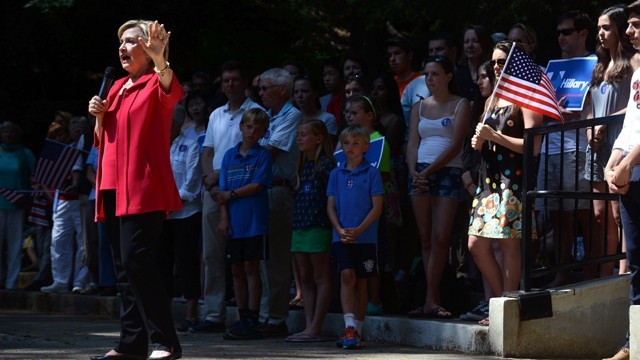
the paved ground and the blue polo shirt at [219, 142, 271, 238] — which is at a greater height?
the blue polo shirt at [219, 142, 271, 238]

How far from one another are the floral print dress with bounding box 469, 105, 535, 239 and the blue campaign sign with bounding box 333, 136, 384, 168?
1.32 meters

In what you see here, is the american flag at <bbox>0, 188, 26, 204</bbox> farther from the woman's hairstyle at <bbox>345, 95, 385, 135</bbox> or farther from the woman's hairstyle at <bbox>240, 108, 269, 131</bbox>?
the woman's hairstyle at <bbox>345, 95, 385, 135</bbox>

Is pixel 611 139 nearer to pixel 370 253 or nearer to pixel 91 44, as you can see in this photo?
pixel 370 253

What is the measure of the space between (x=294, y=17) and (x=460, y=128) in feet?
22.6

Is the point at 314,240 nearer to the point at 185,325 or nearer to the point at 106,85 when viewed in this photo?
the point at 185,325

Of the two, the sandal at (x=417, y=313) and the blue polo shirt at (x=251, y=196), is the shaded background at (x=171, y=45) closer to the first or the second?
the blue polo shirt at (x=251, y=196)

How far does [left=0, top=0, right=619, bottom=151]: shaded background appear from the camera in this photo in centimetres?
1625

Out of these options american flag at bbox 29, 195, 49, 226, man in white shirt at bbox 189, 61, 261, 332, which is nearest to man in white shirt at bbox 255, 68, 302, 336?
man in white shirt at bbox 189, 61, 261, 332

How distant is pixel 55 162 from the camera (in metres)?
15.0

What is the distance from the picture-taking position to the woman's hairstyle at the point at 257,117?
34.6ft

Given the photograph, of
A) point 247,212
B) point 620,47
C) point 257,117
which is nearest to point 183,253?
point 247,212

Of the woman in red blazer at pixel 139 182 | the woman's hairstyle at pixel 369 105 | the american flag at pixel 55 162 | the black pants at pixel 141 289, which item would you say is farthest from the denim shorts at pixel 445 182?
the american flag at pixel 55 162

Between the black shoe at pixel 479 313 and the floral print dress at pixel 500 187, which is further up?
the floral print dress at pixel 500 187

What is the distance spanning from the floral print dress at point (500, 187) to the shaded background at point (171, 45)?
628 cm
